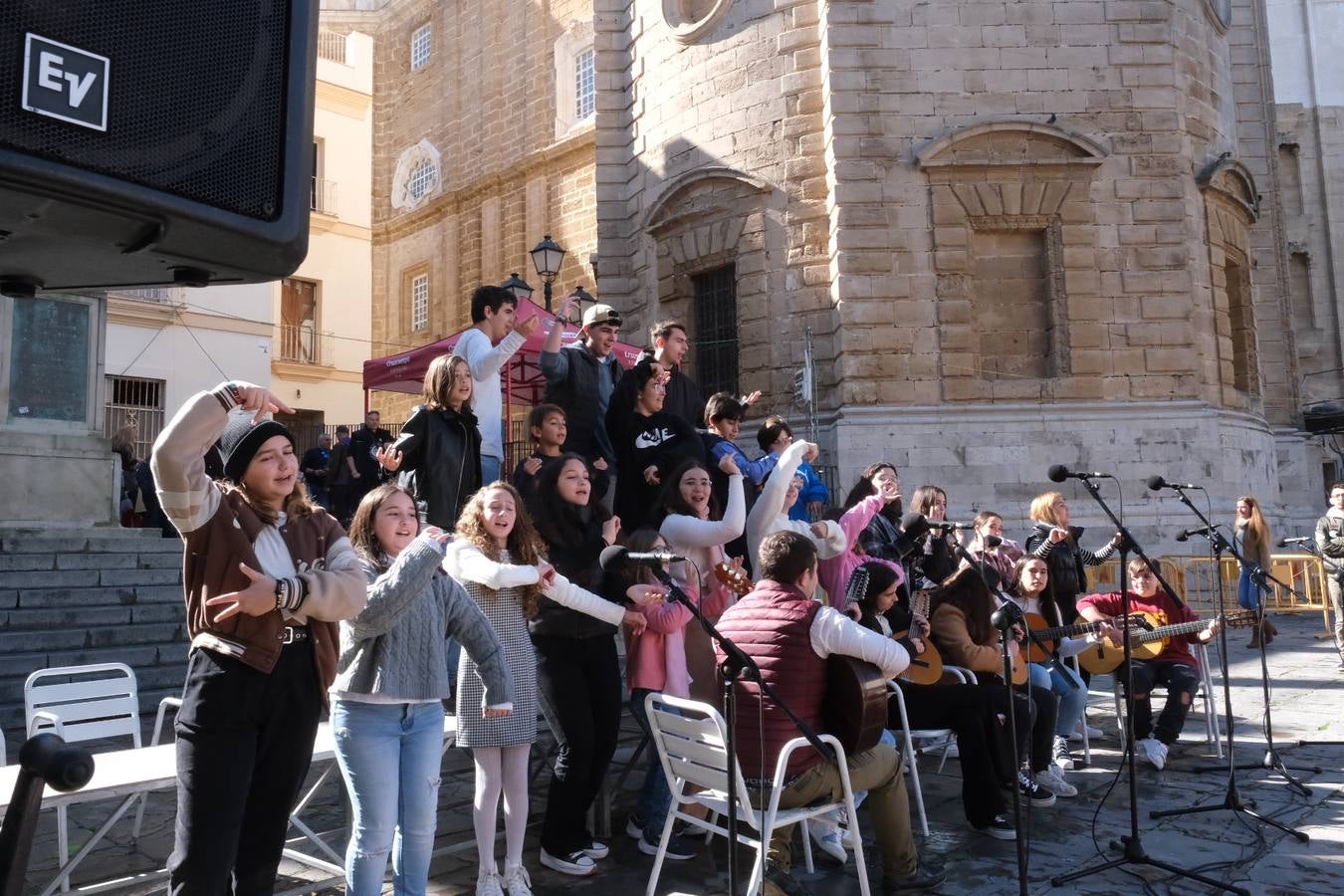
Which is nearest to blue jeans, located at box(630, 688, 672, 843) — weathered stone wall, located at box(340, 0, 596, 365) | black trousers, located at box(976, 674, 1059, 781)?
black trousers, located at box(976, 674, 1059, 781)

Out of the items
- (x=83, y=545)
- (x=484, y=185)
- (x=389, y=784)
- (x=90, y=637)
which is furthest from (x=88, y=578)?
(x=484, y=185)

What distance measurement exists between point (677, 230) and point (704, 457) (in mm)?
10435

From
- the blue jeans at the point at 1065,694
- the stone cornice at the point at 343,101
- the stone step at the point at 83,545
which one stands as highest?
the stone cornice at the point at 343,101

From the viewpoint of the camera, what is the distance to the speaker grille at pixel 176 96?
132cm

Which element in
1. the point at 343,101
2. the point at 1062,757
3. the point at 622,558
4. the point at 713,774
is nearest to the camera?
the point at 622,558

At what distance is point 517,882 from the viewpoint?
4.37m

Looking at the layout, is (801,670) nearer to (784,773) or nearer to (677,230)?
(784,773)

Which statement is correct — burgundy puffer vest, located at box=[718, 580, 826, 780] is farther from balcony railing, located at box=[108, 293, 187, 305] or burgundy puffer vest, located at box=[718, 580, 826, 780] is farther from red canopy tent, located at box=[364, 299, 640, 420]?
balcony railing, located at box=[108, 293, 187, 305]

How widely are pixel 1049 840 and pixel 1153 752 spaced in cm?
190

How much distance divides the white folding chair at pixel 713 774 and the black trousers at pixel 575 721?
52 centimetres

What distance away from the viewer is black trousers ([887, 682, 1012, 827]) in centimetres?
548

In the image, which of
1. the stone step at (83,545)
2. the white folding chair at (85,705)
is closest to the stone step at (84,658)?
the stone step at (83,545)

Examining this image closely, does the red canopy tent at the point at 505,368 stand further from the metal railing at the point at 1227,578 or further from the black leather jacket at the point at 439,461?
the metal railing at the point at 1227,578

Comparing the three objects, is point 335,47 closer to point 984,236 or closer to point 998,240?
point 984,236
